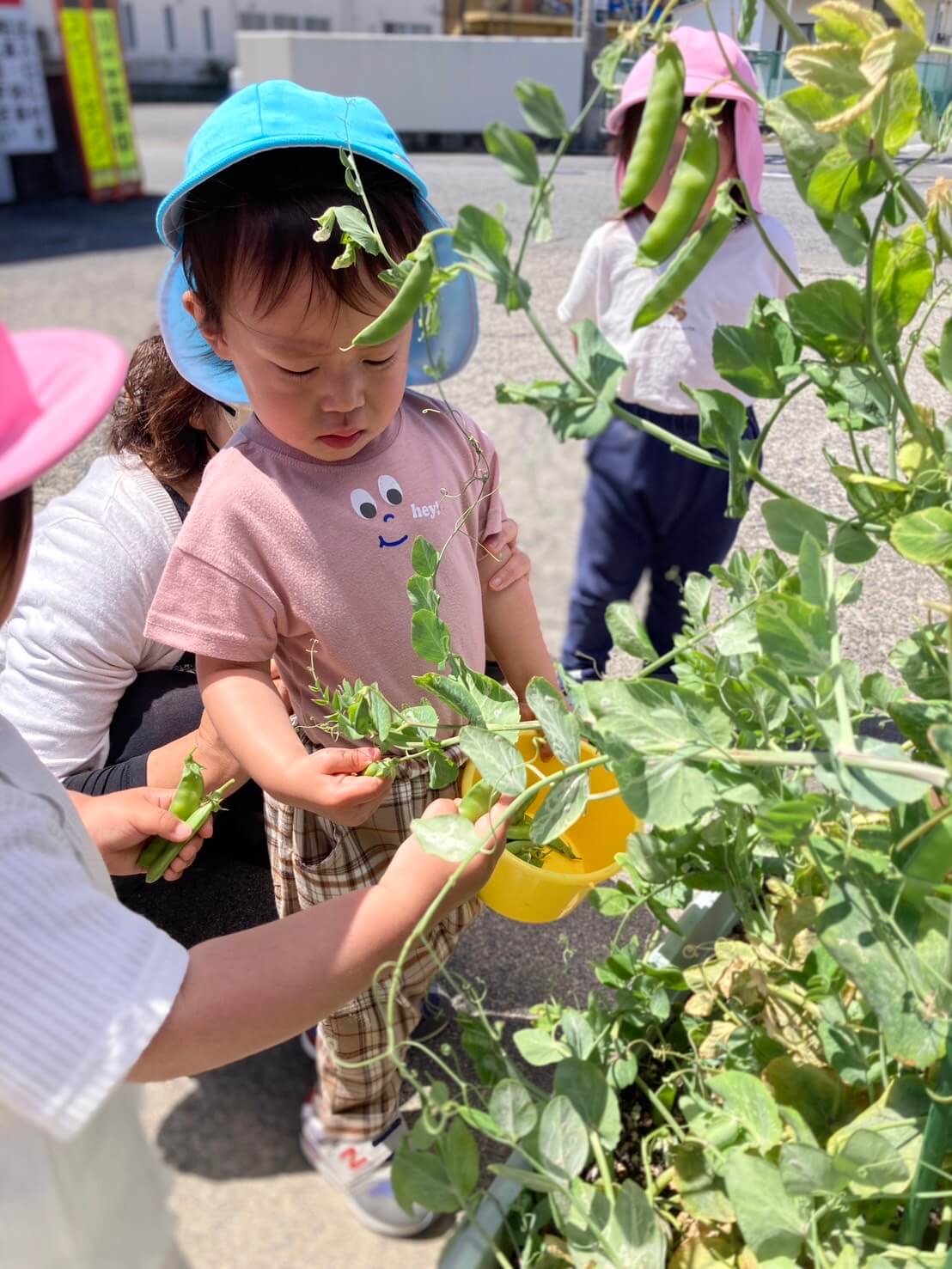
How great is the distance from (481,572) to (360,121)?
0.41 metres

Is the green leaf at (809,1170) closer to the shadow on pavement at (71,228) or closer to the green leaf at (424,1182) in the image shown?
the green leaf at (424,1182)

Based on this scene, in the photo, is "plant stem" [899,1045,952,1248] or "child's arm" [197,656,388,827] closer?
"plant stem" [899,1045,952,1248]

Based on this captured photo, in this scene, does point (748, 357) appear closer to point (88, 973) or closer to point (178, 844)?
point (88, 973)

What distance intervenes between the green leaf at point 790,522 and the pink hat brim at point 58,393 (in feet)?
1.00

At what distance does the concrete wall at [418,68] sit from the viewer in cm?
821

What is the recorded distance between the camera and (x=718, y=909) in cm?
81

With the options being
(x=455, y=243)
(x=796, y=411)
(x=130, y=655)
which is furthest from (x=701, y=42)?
(x=455, y=243)

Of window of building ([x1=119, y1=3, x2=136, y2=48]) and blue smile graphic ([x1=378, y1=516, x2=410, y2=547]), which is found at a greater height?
blue smile graphic ([x1=378, y1=516, x2=410, y2=547])

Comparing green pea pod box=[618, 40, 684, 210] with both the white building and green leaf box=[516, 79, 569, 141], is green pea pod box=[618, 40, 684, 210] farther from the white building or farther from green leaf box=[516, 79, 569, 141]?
the white building

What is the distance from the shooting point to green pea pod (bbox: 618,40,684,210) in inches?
15.2

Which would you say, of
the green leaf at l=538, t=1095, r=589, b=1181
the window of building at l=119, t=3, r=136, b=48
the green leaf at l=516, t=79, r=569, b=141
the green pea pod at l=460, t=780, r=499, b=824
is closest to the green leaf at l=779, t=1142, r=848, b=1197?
the green leaf at l=538, t=1095, r=589, b=1181

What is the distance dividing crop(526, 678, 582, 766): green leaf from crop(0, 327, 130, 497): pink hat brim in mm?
232

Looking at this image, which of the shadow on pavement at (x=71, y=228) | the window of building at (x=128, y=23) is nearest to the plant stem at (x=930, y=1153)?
the shadow on pavement at (x=71, y=228)

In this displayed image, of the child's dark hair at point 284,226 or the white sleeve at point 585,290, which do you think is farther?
the white sleeve at point 585,290
